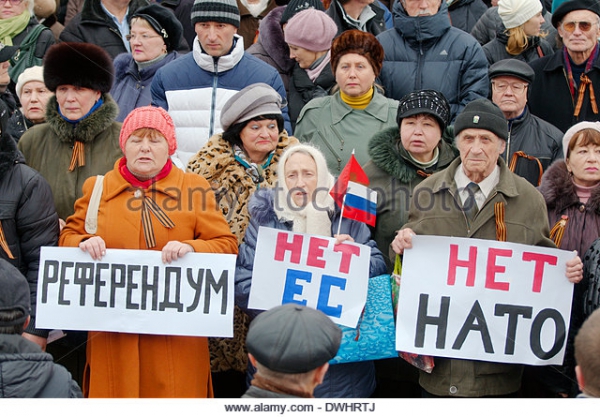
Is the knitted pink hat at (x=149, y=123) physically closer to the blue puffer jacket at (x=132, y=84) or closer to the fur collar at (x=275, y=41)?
the blue puffer jacket at (x=132, y=84)

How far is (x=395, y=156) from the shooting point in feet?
21.3

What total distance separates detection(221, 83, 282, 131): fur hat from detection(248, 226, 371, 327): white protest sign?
107 cm

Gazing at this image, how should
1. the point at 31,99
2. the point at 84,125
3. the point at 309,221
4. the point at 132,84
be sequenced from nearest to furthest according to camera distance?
1. the point at 309,221
2. the point at 84,125
3. the point at 31,99
4. the point at 132,84

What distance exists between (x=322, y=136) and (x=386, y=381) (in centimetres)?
195

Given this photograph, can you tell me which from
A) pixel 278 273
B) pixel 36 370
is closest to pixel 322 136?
pixel 278 273

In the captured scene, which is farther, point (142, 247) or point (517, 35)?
point (517, 35)

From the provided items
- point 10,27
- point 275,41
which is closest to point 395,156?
point 275,41

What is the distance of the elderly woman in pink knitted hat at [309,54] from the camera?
8195 millimetres

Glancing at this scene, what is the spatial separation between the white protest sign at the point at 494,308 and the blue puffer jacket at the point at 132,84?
327 centimetres

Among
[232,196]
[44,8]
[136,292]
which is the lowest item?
[136,292]

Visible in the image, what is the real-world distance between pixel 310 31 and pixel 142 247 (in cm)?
313

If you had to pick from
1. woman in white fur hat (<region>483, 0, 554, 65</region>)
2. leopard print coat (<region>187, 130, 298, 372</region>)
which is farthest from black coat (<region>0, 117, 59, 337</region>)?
woman in white fur hat (<region>483, 0, 554, 65</region>)

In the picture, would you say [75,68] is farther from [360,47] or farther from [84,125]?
[360,47]

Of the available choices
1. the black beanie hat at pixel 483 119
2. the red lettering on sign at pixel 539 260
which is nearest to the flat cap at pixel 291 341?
the red lettering on sign at pixel 539 260
